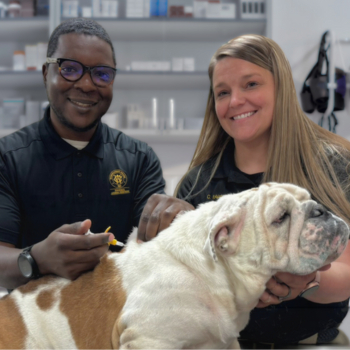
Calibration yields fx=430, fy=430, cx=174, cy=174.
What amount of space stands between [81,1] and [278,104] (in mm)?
2485

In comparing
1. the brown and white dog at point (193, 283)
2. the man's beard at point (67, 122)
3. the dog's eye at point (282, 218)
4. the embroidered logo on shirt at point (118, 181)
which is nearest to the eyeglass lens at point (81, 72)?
the man's beard at point (67, 122)

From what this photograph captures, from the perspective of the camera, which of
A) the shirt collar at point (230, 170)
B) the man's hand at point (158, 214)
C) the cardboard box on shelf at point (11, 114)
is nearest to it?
the man's hand at point (158, 214)

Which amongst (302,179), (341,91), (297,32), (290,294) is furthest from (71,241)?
(297,32)

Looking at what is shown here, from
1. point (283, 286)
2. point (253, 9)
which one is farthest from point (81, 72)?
point (253, 9)

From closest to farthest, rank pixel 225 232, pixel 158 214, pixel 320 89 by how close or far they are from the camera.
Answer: pixel 225 232 → pixel 158 214 → pixel 320 89

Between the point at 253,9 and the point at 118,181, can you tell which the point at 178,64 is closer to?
the point at 253,9

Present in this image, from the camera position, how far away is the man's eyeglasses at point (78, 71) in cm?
139

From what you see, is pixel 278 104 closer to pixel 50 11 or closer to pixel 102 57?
pixel 102 57

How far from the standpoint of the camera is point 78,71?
1396 mm

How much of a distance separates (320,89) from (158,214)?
2197 millimetres

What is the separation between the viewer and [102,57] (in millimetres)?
1402

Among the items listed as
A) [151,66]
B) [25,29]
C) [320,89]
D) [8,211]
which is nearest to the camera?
[8,211]

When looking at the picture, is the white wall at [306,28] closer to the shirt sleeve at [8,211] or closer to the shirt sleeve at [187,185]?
the shirt sleeve at [187,185]

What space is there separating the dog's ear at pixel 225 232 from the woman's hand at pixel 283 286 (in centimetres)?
12
